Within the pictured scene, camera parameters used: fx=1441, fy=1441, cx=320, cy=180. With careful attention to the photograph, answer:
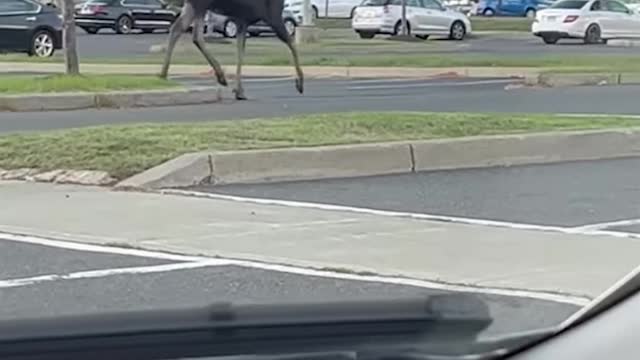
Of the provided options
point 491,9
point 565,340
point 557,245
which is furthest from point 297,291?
point 491,9

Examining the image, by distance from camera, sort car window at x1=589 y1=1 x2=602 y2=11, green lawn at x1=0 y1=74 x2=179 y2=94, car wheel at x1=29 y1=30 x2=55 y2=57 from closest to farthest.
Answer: green lawn at x1=0 y1=74 x2=179 y2=94 → car wheel at x1=29 y1=30 x2=55 y2=57 → car window at x1=589 y1=1 x2=602 y2=11

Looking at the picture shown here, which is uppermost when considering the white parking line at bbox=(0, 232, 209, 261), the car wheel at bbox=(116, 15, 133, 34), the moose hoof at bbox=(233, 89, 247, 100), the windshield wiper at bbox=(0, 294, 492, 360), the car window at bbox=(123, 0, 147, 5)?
the windshield wiper at bbox=(0, 294, 492, 360)

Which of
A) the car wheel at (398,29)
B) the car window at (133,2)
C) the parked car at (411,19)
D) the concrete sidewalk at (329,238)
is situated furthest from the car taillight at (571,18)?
the concrete sidewalk at (329,238)

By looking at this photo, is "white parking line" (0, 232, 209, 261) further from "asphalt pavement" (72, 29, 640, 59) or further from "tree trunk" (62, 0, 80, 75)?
"asphalt pavement" (72, 29, 640, 59)

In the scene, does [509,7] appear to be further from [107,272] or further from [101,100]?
[107,272]

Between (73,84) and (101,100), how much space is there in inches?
28.1

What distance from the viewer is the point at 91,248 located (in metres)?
7.73

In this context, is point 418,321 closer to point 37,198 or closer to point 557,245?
point 557,245

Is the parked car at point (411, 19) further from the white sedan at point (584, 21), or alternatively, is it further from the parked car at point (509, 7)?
the parked car at point (509, 7)

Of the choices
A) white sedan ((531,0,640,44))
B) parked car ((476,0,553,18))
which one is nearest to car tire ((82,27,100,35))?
white sedan ((531,0,640,44))

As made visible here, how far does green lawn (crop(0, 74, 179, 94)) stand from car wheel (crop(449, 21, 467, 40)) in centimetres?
2365

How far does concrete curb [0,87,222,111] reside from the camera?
51.4ft

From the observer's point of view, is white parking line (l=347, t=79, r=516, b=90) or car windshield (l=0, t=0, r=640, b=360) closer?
car windshield (l=0, t=0, r=640, b=360)

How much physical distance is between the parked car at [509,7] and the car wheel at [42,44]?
33456 millimetres
